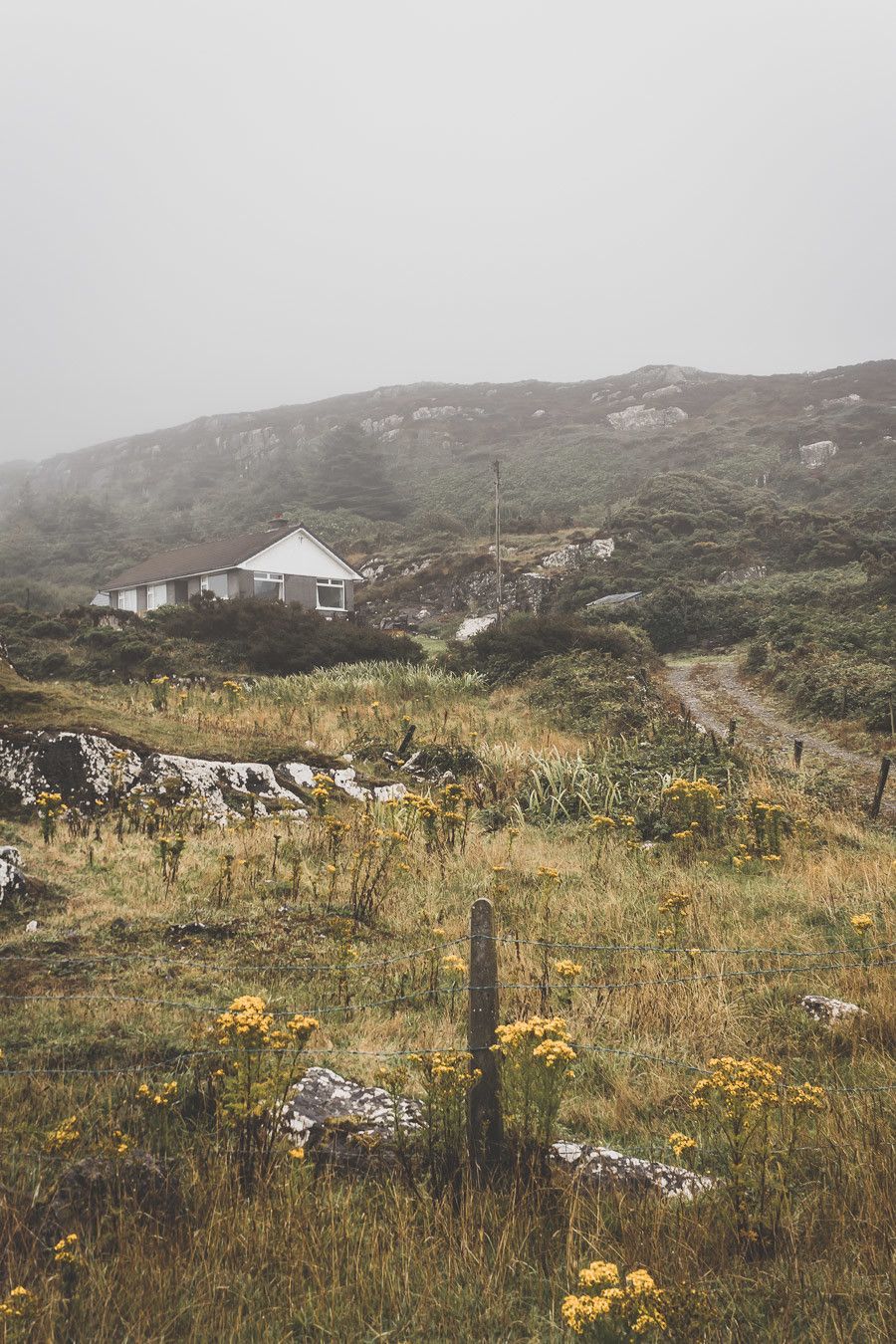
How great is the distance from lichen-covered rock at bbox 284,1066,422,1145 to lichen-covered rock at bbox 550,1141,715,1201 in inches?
26.7

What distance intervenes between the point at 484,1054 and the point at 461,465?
7073 cm

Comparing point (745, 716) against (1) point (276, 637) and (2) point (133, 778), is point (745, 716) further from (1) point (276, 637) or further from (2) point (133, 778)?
(2) point (133, 778)

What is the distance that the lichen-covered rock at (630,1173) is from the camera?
3.04m

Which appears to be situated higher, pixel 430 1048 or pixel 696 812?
pixel 430 1048

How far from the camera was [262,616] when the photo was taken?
23016 mm

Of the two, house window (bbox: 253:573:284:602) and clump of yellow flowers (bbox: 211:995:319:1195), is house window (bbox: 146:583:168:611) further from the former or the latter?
clump of yellow flowers (bbox: 211:995:319:1195)

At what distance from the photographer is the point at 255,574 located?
35500 millimetres

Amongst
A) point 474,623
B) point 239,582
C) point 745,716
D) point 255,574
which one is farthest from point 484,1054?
point 255,574

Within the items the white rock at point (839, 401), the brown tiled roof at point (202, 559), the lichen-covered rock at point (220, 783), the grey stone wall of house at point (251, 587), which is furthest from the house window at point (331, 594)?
the white rock at point (839, 401)

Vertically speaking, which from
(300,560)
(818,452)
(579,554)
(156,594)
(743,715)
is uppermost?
(818,452)

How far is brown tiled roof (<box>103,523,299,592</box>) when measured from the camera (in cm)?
3572

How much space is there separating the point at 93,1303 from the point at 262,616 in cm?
2137

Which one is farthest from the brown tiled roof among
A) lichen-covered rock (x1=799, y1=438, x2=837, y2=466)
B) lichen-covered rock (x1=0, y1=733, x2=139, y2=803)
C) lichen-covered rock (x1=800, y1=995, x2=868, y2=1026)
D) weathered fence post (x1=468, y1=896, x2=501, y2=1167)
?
lichen-covered rock (x1=799, y1=438, x2=837, y2=466)

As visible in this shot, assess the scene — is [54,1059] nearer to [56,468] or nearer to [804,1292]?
[804,1292]
